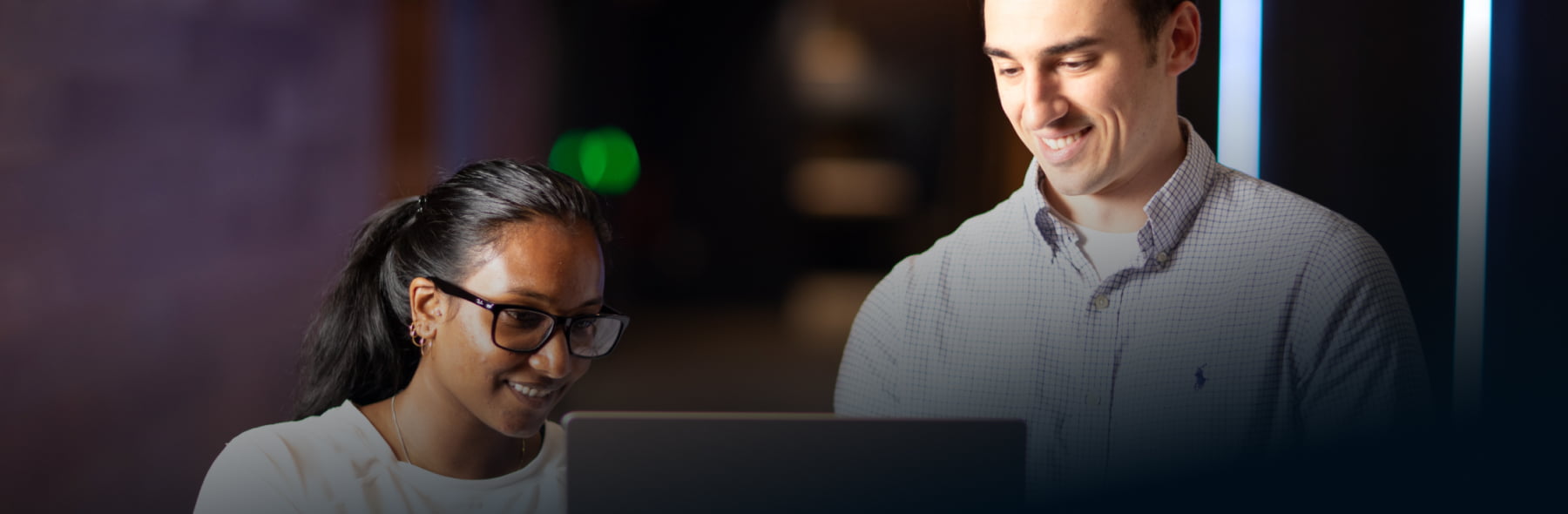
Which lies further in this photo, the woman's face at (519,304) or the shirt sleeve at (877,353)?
the shirt sleeve at (877,353)

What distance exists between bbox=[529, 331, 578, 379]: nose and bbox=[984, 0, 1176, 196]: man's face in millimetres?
689

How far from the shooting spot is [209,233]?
7.89 feet

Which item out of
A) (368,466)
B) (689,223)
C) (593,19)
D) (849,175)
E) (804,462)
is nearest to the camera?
(804,462)

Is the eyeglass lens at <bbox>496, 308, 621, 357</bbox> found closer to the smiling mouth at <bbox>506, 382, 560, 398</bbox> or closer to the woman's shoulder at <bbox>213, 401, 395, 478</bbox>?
the smiling mouth at <bbox>506, 382, 560, 398</bbox>

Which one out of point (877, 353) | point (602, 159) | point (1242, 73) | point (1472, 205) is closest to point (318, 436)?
point (877, 353)

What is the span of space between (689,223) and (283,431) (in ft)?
9.70

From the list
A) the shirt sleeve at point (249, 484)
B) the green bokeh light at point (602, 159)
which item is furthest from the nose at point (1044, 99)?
the green bokeh light at point (602, 159)

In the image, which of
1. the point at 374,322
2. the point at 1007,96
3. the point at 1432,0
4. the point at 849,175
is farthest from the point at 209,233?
the point at 849,175

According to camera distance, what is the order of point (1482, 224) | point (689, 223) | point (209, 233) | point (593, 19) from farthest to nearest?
point (689, 223) → point (593, 19) → point (209, 233) → point (1482, 224)

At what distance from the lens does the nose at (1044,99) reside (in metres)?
1.44

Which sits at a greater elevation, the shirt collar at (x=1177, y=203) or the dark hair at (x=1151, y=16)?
the dark hair at (x=1151, y=16)

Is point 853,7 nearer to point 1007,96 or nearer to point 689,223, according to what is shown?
point 689,223

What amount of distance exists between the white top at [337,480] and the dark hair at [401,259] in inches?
3.5

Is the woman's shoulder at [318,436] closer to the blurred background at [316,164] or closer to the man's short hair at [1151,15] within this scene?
the blurred background at [316,164]
